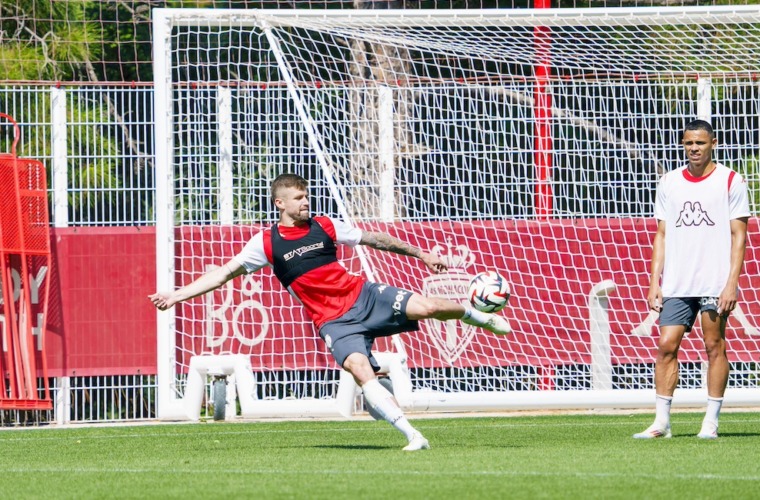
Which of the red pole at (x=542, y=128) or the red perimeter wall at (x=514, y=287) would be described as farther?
the red perimeter wall at (x=514, y=287)

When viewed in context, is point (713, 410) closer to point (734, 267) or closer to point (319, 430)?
point (734, 267)

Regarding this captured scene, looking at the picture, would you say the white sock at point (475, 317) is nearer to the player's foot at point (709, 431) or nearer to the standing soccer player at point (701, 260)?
the standing soccer player at point (701, 260)

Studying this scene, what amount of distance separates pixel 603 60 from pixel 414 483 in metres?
7.51

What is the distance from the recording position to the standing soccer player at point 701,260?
9086 millimetres

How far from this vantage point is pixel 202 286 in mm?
9180

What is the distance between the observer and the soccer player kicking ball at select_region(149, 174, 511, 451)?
9.05m

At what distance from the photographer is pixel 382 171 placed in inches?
534

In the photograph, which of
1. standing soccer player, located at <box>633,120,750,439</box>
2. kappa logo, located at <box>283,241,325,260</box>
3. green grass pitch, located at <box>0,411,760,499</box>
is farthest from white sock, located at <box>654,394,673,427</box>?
kappa logo, located at <box>283,241,325,260</box>

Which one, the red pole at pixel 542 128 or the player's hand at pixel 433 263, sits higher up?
the red pole at pixel 542 128

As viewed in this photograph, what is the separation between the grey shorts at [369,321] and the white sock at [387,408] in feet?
1.26

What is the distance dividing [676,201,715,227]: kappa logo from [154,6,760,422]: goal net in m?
4.22

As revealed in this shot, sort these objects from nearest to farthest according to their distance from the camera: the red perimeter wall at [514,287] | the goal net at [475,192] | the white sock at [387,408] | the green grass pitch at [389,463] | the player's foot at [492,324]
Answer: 1. the green grass pitch at [389,463]
2. the white sock at [387,408]
3. the player's foot at [492,324]
4. the goal net at [475,192]
5. the red perimeter wall at [514,287]

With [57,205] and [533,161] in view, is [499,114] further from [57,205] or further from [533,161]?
[57,205]

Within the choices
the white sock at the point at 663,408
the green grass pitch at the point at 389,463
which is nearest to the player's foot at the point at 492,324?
the green grass pitch at the point at 389,463
